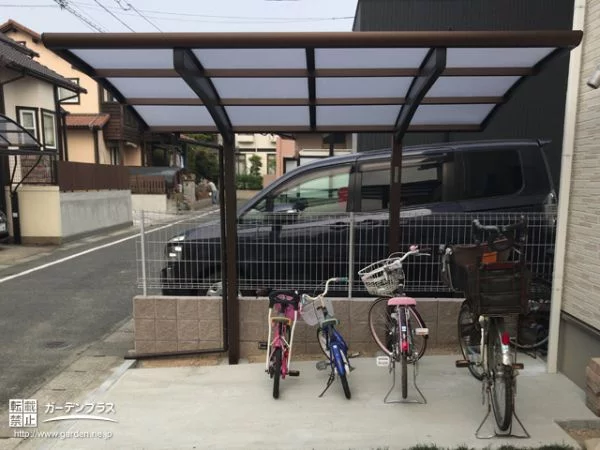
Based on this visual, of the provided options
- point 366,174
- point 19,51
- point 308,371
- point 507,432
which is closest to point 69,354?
point 308,371

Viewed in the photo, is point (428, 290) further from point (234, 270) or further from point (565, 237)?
point (234, 270)

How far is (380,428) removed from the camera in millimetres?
3189

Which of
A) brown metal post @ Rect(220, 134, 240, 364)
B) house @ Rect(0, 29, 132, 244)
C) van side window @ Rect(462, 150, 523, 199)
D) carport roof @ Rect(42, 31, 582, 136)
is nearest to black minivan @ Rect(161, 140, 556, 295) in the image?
van side window @ Rect(462, 150, 523, 199)

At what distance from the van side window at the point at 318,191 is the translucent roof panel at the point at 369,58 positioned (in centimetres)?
177

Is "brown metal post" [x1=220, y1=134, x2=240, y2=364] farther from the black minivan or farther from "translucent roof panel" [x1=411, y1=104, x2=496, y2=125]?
"translucent roof panel" [x1=411, y1=104, x2=496, y2=125]

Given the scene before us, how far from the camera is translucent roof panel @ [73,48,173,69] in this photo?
3191 mm

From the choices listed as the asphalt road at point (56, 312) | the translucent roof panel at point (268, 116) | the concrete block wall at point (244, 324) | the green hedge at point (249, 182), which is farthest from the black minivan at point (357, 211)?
the green hedge at point (249, 182)

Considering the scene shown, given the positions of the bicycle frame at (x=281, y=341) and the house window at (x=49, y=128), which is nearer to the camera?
the bicycle frame at (x=281, y=341)

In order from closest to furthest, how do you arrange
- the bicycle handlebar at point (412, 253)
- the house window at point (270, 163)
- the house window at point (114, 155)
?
the bicycle handlebar at point (412, 253) → the house window at point (114, 155) → the house window at point (270, 163)

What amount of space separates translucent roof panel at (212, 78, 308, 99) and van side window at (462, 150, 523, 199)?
2.21 metres

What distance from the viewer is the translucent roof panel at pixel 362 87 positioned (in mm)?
3694

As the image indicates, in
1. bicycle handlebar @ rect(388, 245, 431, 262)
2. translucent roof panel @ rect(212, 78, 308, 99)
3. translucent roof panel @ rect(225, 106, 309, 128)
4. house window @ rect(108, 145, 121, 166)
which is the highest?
house window @ rect(108, 145, 121, 166)

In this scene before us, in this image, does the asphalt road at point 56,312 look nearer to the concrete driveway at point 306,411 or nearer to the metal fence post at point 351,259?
the concrete driveway at point 306,411

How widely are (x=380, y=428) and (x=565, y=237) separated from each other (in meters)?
2.24
